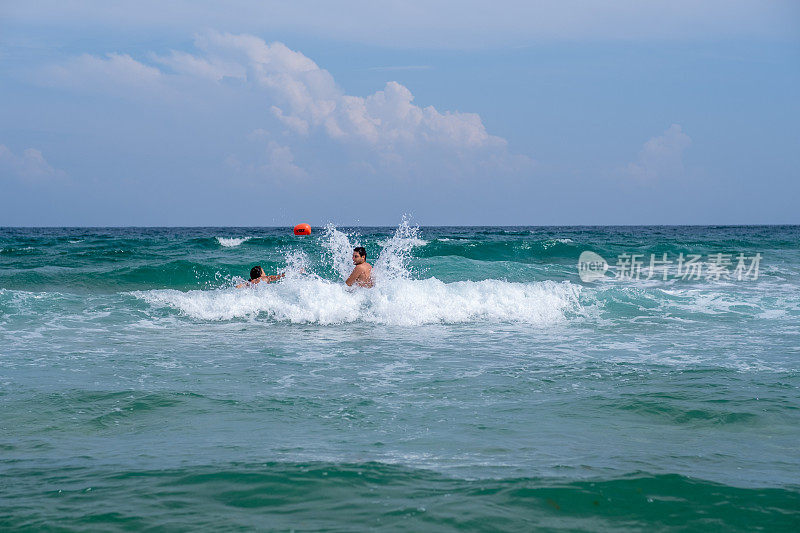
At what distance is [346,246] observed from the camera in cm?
1805

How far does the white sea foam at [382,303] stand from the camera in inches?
480

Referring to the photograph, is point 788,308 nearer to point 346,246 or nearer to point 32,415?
point 346,246

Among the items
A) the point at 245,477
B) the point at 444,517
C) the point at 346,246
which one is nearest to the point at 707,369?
the point at 444,517

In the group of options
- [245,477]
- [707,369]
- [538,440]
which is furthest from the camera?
[707,369]

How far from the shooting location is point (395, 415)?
5.52 m

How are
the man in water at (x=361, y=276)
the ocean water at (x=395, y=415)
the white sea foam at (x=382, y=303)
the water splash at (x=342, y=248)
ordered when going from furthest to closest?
the water splash at (x=342, y=248)
the man in water at (x=361, y=276)
the white sea foam at (x=382, y=303)
the ocean water at (x=395, y=415)

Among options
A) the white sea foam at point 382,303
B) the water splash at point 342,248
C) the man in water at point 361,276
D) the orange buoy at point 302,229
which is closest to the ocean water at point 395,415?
the white sea foam at point 382,303

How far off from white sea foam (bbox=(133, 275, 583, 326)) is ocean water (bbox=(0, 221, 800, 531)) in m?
0.06

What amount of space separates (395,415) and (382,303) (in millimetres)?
7306

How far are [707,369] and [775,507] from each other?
3.97 m

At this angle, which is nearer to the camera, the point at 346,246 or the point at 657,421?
the point at 657,421

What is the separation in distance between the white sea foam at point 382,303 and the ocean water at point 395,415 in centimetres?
6

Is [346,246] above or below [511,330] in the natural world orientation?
above

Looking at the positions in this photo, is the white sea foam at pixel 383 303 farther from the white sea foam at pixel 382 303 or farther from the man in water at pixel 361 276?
the man in water at pixel 361 276
